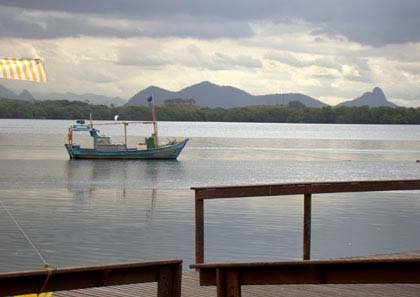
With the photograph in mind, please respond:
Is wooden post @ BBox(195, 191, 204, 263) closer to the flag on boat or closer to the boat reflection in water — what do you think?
the flag on boat

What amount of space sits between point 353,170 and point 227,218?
3200 centimetres

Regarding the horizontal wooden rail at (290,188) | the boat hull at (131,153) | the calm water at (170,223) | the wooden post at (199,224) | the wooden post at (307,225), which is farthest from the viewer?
the boat hull at (131,153)

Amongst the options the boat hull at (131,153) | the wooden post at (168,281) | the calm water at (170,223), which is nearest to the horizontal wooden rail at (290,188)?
the wooden post at (168,281)

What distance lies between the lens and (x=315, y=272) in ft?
15.4

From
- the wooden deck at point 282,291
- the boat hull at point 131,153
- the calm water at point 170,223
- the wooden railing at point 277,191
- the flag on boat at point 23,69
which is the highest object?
the flag on boat at point 23,69

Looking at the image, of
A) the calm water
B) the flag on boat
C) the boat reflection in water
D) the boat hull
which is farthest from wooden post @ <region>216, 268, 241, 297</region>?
the boat hull

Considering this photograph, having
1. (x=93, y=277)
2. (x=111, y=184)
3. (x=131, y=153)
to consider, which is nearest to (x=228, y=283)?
(x=93, y=277)

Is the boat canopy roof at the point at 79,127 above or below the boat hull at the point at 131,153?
above

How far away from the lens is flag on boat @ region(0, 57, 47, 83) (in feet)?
30.1

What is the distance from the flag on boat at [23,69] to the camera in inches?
362

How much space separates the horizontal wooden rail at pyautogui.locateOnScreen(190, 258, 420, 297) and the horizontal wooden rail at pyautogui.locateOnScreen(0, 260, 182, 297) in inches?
9.1

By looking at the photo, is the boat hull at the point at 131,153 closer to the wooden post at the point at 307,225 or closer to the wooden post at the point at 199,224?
the wooden post at the point at 307,225

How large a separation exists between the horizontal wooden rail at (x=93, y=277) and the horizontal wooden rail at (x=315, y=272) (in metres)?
0.23

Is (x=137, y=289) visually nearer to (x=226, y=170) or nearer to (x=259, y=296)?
(x=259, y=296)
